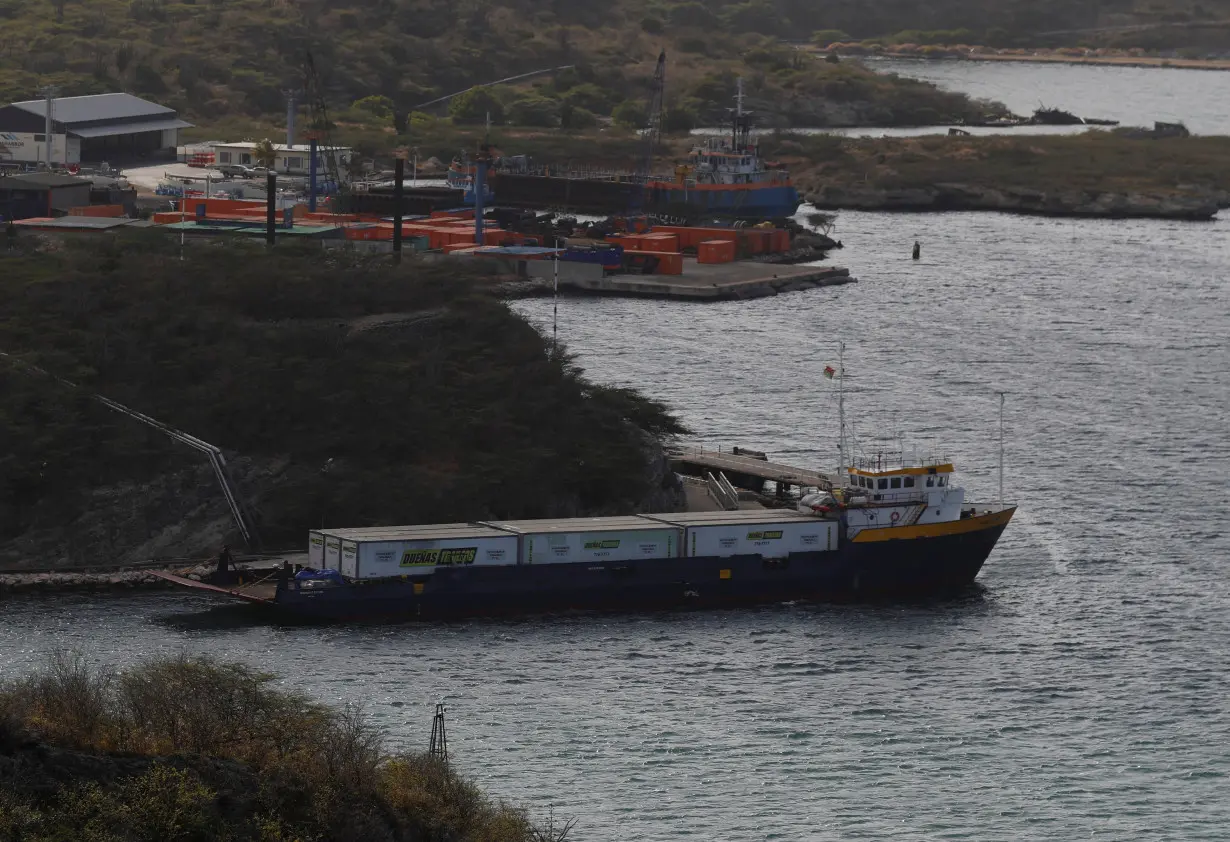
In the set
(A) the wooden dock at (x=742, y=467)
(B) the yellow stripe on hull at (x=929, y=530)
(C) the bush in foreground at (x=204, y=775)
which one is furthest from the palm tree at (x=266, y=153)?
(C) the bush in foreground at (x=204, y=775)

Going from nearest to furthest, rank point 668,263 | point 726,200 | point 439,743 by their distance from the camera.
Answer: point 439,743, point 668,263, point 726,200

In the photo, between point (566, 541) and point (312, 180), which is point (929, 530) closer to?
point (566, 541)

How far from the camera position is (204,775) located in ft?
157

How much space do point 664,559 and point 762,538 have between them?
4095 mm

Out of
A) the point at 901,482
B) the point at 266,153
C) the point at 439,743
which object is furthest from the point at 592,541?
the point at 266,153

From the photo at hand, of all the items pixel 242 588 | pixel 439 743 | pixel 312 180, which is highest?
pixel 312 180

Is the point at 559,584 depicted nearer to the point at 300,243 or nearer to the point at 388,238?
the point at 300,243

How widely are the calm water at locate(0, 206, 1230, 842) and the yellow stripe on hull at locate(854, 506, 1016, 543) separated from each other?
285 cm

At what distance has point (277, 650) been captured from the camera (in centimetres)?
7662

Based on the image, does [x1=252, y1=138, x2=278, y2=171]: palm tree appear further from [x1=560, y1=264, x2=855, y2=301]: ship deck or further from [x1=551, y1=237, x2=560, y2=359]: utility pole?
[x1=560, y1=264, x2=855, y2=301]: ship deck

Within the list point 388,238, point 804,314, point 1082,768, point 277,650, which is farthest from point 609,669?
point 388,238

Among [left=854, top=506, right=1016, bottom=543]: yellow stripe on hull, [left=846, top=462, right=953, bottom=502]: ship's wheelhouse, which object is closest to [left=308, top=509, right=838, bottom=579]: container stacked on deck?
[left=854, top=506, right=1016, bottom=543]: yellow stripe on hull

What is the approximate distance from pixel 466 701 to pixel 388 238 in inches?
3857

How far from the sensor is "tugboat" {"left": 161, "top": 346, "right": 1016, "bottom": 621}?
8156cm
